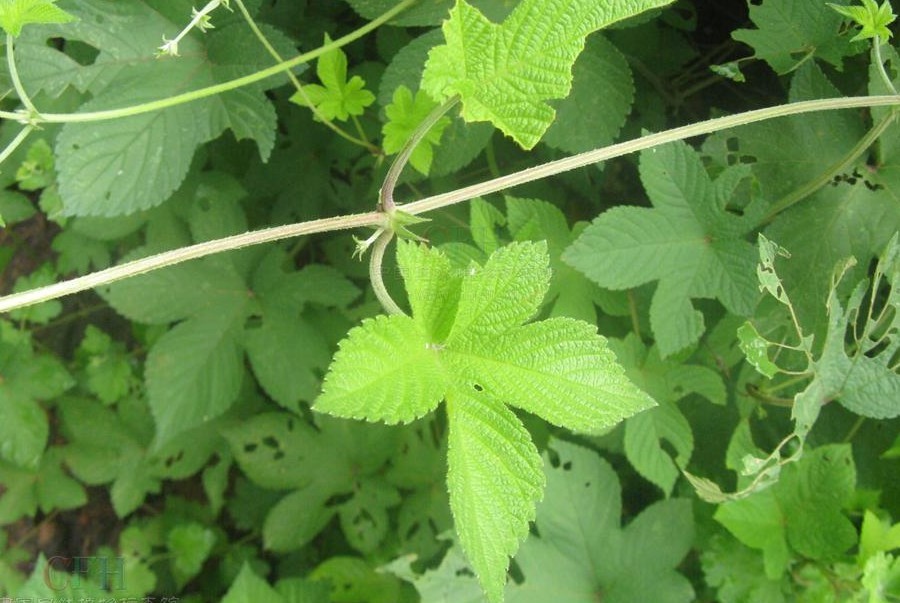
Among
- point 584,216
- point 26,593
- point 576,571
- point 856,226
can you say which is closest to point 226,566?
point 26,593

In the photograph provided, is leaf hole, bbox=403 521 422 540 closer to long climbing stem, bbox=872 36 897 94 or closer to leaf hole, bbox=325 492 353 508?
leaf hole, bbox=325 492 353 508

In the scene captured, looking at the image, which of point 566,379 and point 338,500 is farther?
point 338,500

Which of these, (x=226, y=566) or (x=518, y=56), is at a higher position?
(x=518, y=56)

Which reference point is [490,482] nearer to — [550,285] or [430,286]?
[430,286]

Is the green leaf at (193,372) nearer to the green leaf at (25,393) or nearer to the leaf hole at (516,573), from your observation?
the green leaf at (25,393)

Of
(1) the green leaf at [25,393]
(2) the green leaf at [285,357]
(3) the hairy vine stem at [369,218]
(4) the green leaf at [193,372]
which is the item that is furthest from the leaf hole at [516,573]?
(1) the green leaf at [25,393]

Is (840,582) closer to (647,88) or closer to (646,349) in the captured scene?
(646,349)

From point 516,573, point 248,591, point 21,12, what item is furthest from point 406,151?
point 248,591
